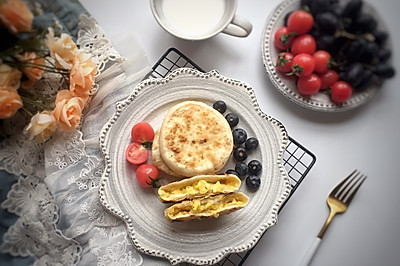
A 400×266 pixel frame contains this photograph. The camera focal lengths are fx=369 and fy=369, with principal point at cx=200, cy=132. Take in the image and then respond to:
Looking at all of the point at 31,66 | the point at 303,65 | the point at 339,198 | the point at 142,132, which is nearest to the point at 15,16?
the point at 31,66

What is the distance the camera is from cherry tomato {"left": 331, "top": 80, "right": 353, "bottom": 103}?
1444 mm

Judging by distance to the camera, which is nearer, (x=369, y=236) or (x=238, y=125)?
(x=238, y=125)

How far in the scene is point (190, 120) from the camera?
1.29 m

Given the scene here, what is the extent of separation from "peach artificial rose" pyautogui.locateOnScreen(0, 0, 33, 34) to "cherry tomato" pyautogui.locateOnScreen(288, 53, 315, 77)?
3.03ft

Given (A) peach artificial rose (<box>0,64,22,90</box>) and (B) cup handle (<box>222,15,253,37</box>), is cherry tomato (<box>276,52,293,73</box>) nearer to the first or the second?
(B) cup handle (<box>222,15,253,37</box>)

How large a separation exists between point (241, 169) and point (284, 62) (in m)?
0.46

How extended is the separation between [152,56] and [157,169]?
1.64ft

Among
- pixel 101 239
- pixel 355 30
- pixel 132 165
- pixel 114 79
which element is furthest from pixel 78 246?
pixel 355 30

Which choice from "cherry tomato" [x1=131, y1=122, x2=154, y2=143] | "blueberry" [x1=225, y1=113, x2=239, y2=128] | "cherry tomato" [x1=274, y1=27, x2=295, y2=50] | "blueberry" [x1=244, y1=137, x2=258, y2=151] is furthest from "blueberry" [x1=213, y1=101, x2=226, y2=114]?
"cherry tomato" [x1=274, y1=27, x2=295, y2=50]

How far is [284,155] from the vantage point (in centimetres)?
Answer: 149

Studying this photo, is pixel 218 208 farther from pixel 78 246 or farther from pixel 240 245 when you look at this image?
pixel 78 246

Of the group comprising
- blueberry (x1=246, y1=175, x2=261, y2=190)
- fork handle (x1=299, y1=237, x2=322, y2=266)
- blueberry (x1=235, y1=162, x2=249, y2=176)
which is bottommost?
fork handle (x1=299, y1=237, x2=322, y2=266)

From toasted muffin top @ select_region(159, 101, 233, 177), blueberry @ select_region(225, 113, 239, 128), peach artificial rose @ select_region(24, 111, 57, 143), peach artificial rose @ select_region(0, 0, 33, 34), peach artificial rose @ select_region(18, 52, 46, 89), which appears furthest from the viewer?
blueberry @ select_region(225, 113, 239, 128)

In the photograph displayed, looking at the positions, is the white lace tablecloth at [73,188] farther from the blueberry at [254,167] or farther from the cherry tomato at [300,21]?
the cherry tomato at [300,21]
